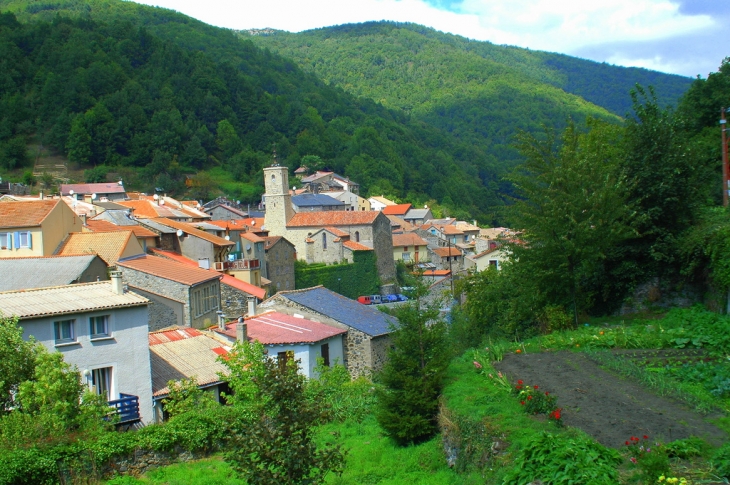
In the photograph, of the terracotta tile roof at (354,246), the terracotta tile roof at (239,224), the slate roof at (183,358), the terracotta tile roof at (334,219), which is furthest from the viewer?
the terracotta tile roof at (334,219)

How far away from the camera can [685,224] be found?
18500 millimetres

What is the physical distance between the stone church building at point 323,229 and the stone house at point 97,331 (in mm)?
41117

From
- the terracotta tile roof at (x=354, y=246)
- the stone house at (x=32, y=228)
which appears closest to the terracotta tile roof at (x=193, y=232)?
the stone house at (x=32, y=228)

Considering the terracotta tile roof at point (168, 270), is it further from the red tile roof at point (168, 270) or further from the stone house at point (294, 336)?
the stone house at point (294, 336)

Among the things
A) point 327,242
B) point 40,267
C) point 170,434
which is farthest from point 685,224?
point 327,242

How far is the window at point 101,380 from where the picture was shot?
17875mm

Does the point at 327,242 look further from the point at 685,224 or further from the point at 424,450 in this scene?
the point at 424,450

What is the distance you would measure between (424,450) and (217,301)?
22.1m

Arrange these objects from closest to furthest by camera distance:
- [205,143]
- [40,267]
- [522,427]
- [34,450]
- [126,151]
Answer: [522,427] < [34,450] < [40,267] < [126,151] < [205,143]

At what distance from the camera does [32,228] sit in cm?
3006

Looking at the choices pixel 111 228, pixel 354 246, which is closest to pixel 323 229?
pixel 354 246

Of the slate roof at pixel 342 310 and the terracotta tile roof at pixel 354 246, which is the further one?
the terracotta tile roof at pixel 354 246

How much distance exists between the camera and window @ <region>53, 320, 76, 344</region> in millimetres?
17219

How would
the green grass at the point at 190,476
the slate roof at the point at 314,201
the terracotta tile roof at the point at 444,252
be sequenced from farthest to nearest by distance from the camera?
the slate roof at the point at 314,201, the terracotta tile roof at the point at 444,252, the green grass at the point at 190,476
